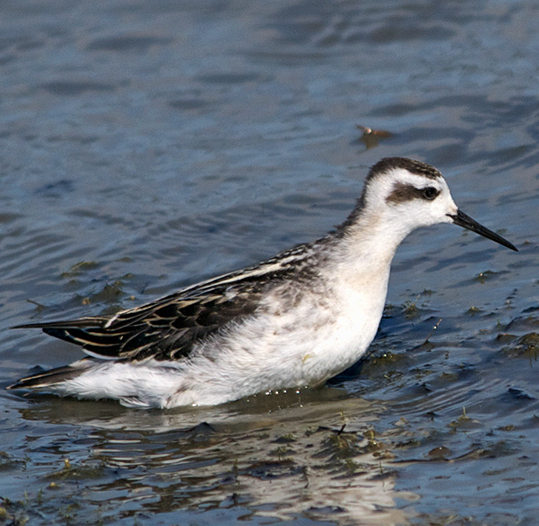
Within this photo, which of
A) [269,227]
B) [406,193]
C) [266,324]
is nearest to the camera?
[266,324]

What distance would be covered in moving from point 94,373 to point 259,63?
309 inches

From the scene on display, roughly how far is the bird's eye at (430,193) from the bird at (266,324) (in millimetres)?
14

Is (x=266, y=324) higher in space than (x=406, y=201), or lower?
lower

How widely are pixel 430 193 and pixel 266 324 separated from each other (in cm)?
164

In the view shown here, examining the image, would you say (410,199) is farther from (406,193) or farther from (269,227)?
(269,227)

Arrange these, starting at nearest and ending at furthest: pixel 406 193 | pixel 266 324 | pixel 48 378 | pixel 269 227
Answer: pixel 266 324 < pixel 406 193 < pixel 48 378 < pixel 269 227

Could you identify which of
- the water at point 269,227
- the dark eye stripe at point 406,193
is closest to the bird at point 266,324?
the dark eye stripe at point 406,193

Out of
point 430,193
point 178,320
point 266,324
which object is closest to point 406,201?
point 430,193

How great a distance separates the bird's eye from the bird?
0.5 inches

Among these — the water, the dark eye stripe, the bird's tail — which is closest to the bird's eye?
the dark eye stripe

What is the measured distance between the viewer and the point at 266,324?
7.14 metres

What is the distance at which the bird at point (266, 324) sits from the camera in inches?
282

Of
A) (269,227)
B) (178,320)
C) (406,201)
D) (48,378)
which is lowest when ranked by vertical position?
(269,227)

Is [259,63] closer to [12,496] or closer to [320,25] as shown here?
[320,25]
